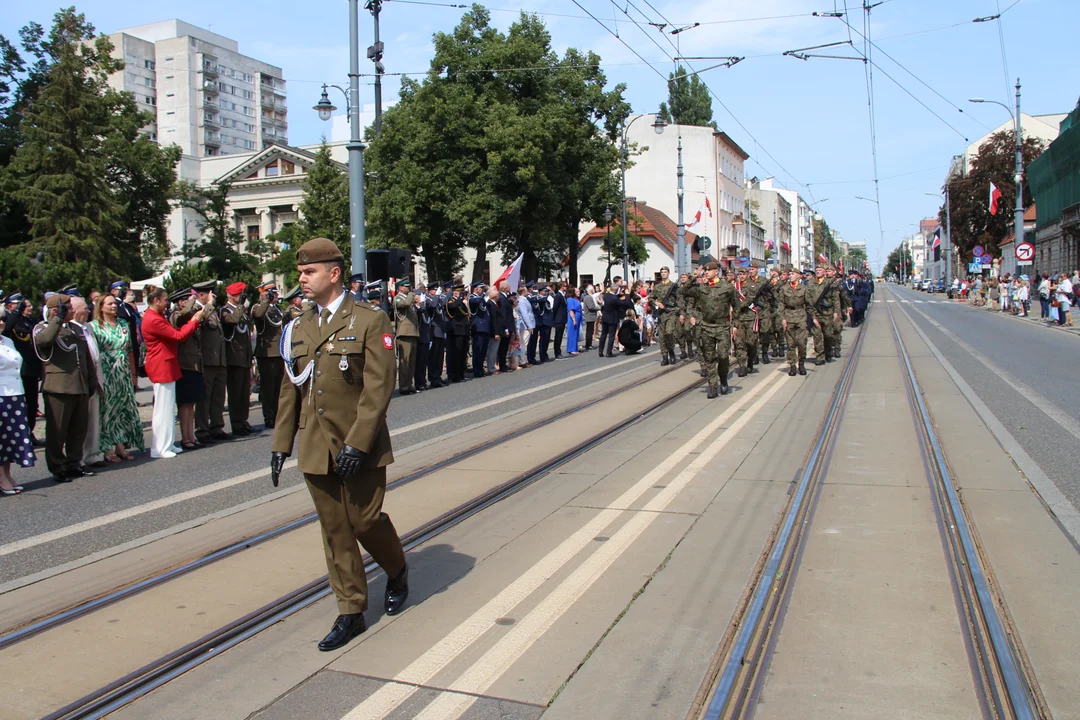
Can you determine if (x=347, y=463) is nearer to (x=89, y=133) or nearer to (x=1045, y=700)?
(x=1045, y=700)

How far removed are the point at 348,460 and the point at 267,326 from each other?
776 centimetres

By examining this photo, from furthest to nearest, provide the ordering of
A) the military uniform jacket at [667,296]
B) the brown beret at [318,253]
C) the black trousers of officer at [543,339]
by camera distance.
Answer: the black trousers of officer at [543,339]
the military uniform jacket at [667,296]
the brown beret at [318,253]

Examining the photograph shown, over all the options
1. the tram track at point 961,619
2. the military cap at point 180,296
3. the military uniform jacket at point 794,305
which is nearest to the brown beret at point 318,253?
the tram track at point 961,619

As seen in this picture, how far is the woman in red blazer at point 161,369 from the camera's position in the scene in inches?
379

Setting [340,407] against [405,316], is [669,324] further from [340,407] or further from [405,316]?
[340,407]

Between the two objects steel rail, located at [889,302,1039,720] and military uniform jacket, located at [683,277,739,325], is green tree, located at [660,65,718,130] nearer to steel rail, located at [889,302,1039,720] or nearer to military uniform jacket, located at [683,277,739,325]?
military uniform jacket, located at [683,277,739,325]

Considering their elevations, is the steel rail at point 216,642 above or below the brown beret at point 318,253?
below

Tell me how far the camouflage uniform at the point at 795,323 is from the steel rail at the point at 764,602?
7097mm

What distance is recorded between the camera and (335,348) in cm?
435

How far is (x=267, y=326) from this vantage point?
11.5 metres

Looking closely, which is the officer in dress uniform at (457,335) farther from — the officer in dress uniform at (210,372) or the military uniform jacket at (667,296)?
the officer in dress uniform at (210,372)

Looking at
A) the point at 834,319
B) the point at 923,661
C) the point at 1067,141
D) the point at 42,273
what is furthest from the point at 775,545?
the point at 1067,141

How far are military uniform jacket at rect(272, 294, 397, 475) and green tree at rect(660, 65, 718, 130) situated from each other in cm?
7316

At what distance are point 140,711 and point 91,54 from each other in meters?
43.8
